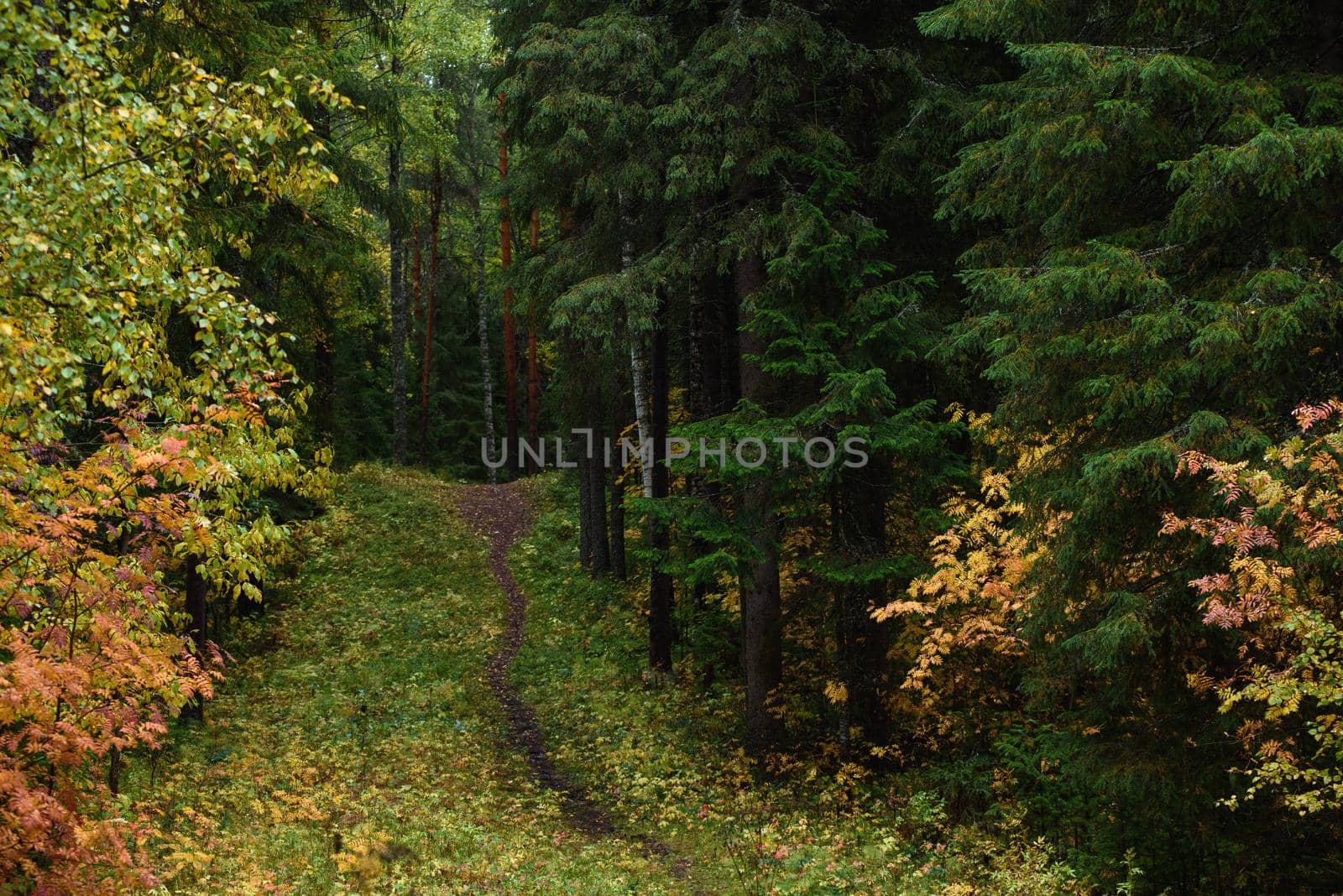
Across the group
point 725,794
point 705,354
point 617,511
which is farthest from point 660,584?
point 725,794

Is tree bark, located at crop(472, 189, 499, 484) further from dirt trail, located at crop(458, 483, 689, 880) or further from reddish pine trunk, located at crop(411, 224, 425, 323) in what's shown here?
reddish pine trunk, located at crop(411, 224, 425, 323)

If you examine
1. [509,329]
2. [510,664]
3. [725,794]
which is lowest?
[725,794]

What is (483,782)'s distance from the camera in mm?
12039

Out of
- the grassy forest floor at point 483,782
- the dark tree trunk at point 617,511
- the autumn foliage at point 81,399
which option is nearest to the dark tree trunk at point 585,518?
the dark tree trunk at point 617,511

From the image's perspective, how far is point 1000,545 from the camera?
999 cm

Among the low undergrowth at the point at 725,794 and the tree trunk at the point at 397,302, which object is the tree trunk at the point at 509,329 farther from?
the low undergrowth at the point at 725,794

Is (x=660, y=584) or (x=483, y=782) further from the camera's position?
(x=660, y=584)

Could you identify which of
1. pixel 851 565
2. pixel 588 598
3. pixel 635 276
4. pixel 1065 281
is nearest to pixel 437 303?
pixel 588 598

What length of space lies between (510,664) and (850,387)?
9.59m

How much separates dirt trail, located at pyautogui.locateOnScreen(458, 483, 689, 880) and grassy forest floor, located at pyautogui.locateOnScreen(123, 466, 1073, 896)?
0.13 metres

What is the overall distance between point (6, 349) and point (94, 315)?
1.66 feet

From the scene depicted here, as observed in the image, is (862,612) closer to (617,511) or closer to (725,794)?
(725,794)

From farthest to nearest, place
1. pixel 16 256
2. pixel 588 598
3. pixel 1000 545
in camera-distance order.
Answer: pixel 588 598, pixel 1000 545, pixel 16 256

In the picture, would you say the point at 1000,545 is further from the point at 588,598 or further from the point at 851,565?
the point at 588,598
